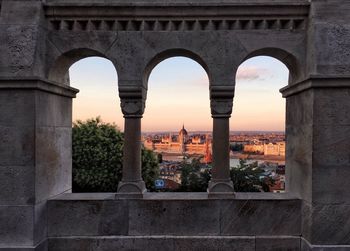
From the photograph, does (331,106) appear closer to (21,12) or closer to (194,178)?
(21,12)

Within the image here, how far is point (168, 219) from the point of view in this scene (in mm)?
6363

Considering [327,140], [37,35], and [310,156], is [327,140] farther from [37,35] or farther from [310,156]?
[37,35]

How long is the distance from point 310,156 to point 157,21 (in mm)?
3462

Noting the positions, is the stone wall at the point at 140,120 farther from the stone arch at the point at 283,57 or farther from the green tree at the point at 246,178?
the green tree at the point at 246,178

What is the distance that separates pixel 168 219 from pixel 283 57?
3.57 meters

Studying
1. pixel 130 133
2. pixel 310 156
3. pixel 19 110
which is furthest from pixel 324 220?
pixel 19 110

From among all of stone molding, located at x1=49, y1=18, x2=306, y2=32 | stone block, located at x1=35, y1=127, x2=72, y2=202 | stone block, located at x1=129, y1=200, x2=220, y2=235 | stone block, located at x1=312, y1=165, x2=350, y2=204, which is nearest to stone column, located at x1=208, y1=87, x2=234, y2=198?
stone block, located at x1=129, y1=200, x2=220, y2=235

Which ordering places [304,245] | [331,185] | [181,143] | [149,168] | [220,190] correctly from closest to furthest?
[331,185], [304,245], [220,190], [149,168], [181,143]

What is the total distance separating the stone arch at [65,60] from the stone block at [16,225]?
232cm

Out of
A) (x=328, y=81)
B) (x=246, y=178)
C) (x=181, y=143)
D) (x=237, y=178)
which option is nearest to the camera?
(x=328, y=81)

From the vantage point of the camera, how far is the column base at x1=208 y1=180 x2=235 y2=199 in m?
6.29

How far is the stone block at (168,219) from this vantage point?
6352 millimetres

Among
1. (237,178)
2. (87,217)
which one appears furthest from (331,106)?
(237,178)

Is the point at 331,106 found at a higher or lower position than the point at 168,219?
higher
